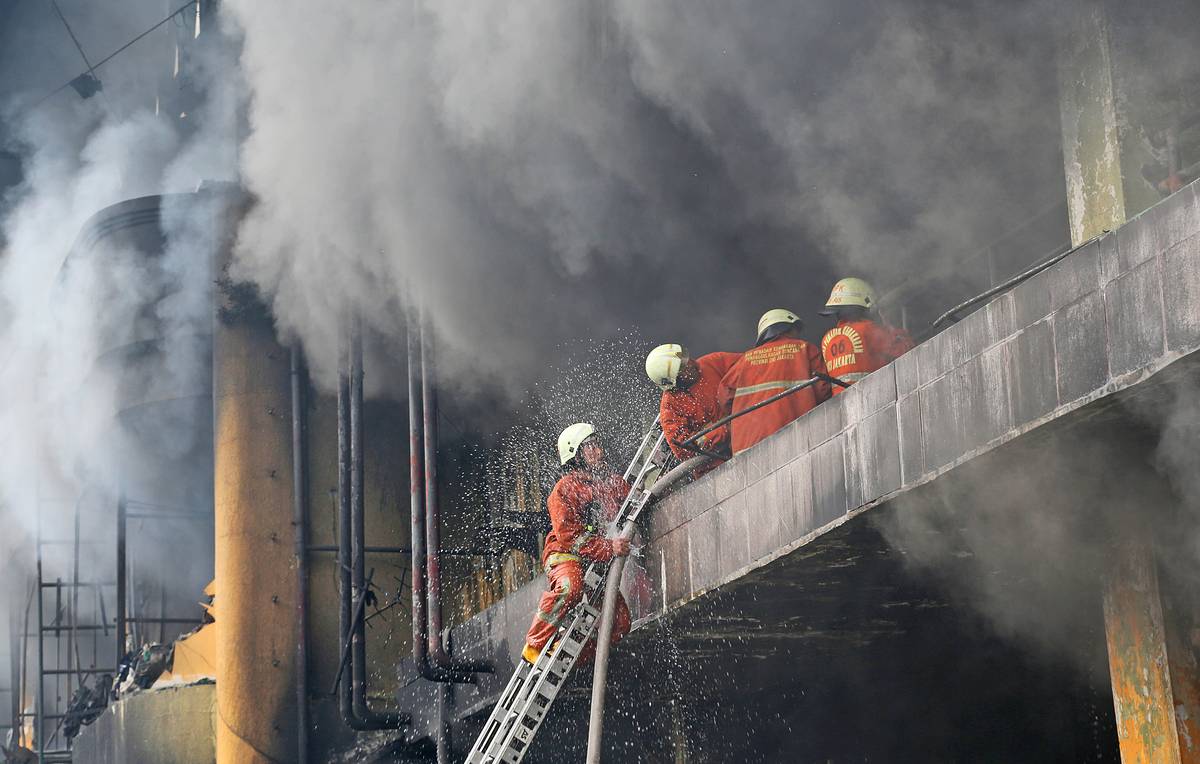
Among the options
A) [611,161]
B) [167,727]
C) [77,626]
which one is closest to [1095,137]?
[611,161]

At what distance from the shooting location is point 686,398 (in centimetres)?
888

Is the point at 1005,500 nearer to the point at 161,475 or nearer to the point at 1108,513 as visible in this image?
the point at 1108,513

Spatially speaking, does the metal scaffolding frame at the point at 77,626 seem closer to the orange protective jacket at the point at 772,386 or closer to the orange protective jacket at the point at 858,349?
the orange protective jacket at the point at 772,386

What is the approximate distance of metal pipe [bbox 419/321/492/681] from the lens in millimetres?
10891

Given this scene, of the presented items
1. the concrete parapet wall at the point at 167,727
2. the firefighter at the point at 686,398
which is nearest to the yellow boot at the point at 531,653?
the firefighter at the point at 686,398

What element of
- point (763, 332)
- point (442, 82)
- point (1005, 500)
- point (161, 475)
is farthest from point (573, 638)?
point (161, 475)

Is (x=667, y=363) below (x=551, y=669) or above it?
above

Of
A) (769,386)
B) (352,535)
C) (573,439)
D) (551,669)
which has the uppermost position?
(769,386)

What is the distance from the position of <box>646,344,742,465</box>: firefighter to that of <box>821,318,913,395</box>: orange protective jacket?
0.98 m

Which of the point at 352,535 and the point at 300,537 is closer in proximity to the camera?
the point at 352,535

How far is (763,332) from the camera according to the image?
28.5ft

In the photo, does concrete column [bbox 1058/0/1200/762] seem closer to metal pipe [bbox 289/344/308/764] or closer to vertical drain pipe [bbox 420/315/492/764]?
vertical drain pipe [bbox 420/315/492/764]

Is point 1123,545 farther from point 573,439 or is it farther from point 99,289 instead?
point 99,289

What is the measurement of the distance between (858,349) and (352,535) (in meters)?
5.86
